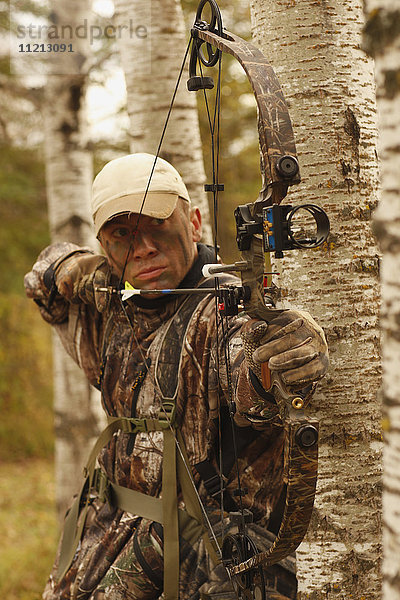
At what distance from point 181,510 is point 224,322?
673 mm

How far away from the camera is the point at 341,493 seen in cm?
195

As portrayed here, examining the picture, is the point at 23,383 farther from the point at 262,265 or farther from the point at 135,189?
the point at 262,265

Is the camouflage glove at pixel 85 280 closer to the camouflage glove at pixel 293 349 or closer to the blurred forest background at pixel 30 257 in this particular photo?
the camouflage glove at pixel 293 349

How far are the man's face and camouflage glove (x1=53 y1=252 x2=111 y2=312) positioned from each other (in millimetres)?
231

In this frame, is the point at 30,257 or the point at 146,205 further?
the point at 30,257

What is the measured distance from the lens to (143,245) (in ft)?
7.69

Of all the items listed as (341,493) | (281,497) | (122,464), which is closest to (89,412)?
(122,464)

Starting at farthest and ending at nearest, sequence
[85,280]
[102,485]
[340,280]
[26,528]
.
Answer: [26,528], [85,280], [102,485], [340,280]

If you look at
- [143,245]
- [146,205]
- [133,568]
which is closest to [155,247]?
[143,245]

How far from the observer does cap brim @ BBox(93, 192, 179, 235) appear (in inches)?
90.7

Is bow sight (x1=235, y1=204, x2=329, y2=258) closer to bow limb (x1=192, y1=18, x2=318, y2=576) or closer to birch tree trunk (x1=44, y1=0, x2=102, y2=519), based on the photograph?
bow limb (x1=192, y1=18, x2=318, y2=576)

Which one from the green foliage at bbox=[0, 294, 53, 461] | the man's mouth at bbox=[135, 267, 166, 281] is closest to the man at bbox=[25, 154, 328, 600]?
the man's mouth at bbox=[135, 267, 166, 281]

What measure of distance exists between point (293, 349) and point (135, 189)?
1.06m

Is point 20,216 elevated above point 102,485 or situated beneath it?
elevated above
